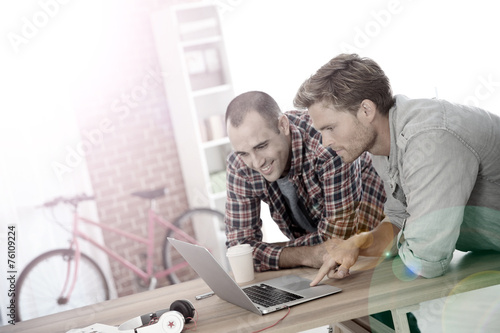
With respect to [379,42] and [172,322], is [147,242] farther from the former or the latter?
[172,322]

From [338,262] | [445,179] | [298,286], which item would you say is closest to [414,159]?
[445,179]

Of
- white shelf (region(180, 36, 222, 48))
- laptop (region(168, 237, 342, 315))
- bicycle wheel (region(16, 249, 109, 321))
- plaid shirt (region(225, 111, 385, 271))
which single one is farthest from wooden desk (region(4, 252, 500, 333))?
white shelf (region(180, 36, 222, 48))

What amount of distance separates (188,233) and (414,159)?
11.4 ft

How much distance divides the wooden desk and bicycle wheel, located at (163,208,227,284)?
9.05ft

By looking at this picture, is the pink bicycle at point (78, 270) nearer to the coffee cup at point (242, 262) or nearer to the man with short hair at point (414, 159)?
the coffee cup at point (242, 262)

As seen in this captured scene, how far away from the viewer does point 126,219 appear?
15.1 ft

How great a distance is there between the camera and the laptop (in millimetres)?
1298

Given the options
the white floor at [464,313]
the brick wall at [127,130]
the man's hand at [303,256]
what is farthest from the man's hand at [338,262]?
the brick wall at [127,130]

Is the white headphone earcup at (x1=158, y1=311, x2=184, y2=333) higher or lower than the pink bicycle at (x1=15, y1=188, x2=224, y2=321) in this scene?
higher

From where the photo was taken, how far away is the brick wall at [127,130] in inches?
179

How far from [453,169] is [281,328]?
565 millimetres

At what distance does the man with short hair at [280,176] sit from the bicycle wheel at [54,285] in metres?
2.48

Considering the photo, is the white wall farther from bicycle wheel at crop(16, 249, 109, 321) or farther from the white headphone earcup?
the white headphone earcup

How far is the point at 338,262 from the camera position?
1501mm
